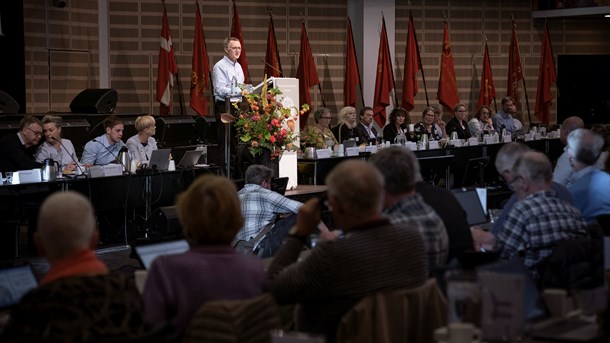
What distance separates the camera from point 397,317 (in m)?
3.34

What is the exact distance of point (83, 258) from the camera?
9.65 feet

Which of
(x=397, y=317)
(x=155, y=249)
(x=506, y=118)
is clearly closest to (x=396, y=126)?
(x=506, y=118)

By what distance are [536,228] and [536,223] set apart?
2 cm

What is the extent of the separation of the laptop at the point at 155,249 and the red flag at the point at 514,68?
Result: 13545 millimetres

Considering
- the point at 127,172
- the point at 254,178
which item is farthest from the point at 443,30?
the point at 254,178

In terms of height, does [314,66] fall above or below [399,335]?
above

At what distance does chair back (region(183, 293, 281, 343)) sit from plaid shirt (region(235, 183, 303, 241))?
4193 millimetres

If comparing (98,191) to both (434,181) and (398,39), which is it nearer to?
(434,181)

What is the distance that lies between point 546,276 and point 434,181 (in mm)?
7591

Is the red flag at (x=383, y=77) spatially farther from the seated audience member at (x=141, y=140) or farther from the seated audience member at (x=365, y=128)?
the seated audience member at (x=141, y=140)

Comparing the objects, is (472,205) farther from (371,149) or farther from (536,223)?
(371,149)

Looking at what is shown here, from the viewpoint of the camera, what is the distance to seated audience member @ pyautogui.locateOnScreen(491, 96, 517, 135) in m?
15.4

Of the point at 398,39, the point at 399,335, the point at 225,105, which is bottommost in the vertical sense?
the point at 399,335

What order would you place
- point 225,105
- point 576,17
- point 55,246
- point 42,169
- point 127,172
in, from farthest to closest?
point 576,17 → point 225,105 → point 127,172 → point 42,169 → point 55,246
